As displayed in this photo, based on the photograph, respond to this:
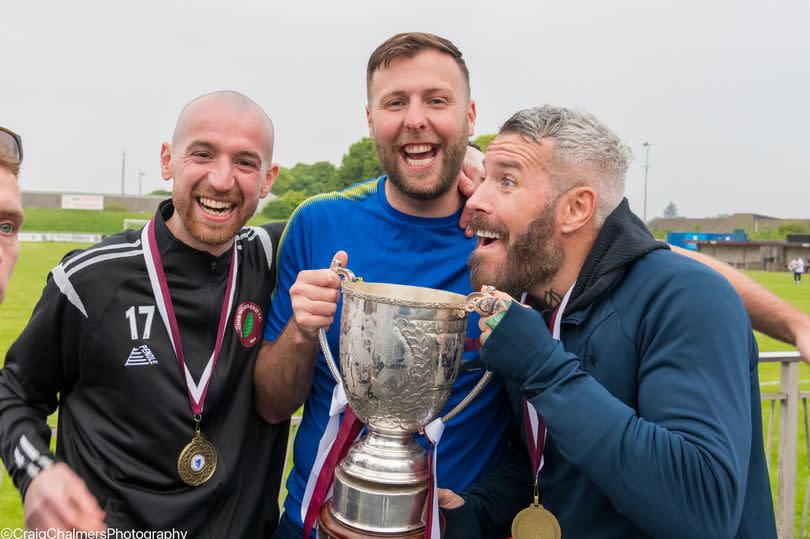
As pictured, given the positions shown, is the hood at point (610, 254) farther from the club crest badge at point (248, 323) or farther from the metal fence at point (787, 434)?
the metal fence at point (787, 434)

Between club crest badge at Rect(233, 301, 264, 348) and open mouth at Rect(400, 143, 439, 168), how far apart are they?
94cm

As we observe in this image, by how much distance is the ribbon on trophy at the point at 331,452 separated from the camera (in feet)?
7.02

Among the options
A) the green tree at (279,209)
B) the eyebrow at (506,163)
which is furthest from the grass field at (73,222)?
the eyebrow at (506,163)

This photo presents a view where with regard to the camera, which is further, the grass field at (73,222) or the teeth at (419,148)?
the grass field at (73,222)

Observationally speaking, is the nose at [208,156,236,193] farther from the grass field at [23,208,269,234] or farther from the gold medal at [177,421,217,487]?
the grass field at [23,208,269,234]

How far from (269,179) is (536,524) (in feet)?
6.18

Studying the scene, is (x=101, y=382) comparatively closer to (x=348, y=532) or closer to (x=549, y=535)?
(x=348, y=532)

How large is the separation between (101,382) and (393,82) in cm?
174

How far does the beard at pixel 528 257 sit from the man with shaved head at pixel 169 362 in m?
1.10

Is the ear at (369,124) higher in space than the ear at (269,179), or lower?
higher

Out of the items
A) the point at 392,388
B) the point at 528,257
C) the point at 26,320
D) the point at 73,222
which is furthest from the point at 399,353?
the point at 73,222

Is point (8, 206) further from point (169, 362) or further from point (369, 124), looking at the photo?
point (369, 124)

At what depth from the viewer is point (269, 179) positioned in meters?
2.93

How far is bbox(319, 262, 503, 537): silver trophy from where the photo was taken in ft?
6.23
